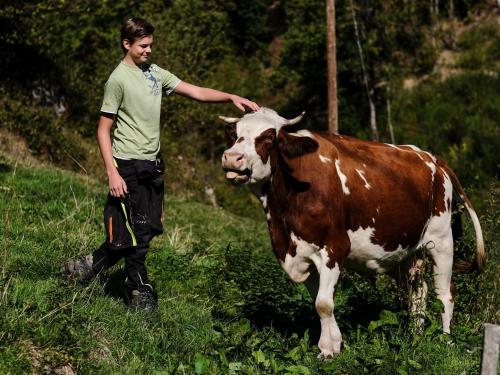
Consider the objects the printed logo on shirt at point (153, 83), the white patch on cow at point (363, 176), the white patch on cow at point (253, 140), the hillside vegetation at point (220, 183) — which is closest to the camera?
the hillside vegetation at point (220, 183)

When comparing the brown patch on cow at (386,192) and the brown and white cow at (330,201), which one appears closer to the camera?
the brown and white cow at (330,201)

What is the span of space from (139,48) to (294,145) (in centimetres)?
142

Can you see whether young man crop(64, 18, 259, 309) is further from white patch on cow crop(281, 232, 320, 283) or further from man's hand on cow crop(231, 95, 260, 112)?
white patch on cow crop(281, 232, 320, 283)

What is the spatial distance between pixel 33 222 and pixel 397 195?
4596mm

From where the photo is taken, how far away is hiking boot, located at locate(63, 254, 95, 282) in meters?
6.64

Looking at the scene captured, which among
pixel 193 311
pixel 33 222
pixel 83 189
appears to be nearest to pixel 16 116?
pixel 83 189

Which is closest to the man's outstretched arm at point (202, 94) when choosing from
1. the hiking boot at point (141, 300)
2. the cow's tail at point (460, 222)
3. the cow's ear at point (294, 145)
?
the cow's ear at point (294, 145)

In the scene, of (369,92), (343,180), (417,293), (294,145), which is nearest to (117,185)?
(294,145)

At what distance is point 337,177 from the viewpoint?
21.7 ft

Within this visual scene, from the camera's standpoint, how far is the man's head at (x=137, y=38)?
616 centimetres

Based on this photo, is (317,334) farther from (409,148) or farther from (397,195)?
(409,148)

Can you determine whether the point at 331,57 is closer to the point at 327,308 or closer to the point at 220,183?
the point at 220,183

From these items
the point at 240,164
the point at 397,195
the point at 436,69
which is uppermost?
the point at 240,164

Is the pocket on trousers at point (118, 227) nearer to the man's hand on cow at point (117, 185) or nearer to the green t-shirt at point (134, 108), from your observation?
the man's hand on cow at point (117, 185)
